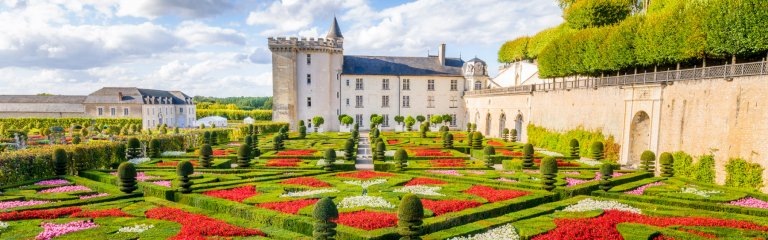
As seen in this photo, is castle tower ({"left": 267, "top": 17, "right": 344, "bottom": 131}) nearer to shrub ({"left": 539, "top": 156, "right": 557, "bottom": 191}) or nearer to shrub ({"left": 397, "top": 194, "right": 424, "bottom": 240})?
shrub ({"left": 539, "top": 156, "right": 557, "bottom": 191})

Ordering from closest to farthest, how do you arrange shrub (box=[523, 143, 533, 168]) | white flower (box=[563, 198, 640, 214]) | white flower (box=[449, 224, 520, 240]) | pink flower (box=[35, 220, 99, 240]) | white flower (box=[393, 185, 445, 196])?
pink flower (box=[35, 220, 99, 240]) < white flower (box=[449, 224, 520, 240]) < white flower (box=[563, 198, 640, 214]) < white flower (box=[393, 185, 445, 196]) < shrub (box=[523, 143, 533, 168])

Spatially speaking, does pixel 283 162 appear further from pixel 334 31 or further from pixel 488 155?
pixel 334 31

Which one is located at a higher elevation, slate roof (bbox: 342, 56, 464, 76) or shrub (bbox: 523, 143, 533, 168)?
slate roof (bbox: 342, 56, 464, 76)

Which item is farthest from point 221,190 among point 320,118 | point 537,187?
point 320,118

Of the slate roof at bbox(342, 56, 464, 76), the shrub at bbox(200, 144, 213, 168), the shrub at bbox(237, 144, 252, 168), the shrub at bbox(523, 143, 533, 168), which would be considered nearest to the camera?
the shrub at bbox(200, 144, 213, 168)

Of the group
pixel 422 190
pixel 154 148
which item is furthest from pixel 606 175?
pixel 154 148

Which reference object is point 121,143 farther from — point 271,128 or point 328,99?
point 328,99

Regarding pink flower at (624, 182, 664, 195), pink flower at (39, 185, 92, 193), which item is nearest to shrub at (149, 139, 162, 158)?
pink flower at (39, 185, 92, 193)

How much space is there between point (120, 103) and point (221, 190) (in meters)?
56.5

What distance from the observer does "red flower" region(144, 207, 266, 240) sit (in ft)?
31.3

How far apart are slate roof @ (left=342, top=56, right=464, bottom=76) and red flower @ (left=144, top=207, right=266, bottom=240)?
4136cm

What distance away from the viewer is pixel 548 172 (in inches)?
563

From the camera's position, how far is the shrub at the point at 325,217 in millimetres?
8359

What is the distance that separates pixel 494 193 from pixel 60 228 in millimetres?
11709
